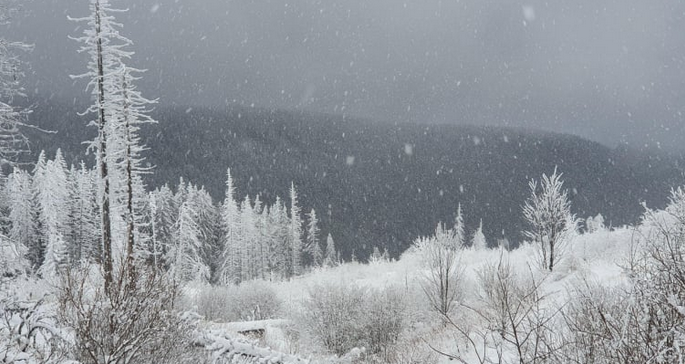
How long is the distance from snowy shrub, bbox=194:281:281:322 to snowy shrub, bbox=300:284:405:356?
25.7ft

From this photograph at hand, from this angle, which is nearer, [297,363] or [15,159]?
[297,363]

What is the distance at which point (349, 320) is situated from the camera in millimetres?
17109

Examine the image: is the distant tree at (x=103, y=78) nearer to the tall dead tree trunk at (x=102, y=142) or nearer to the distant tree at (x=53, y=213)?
the tall dead tree trunk at (x=102, y=142)

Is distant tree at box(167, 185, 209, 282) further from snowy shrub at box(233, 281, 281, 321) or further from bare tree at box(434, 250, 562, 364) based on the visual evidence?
bare tree at box(434, 250, 562, 364)

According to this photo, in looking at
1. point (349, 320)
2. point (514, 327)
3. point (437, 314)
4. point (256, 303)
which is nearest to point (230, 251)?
point (256, 303)

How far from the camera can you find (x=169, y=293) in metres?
7.73

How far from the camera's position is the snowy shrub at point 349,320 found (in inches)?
666

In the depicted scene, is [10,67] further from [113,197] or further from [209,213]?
[209,213]

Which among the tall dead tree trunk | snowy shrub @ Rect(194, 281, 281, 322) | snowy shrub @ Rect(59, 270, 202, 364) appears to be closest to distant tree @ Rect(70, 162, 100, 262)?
snowy shrub @ Rect(194, 281, 281, 322)

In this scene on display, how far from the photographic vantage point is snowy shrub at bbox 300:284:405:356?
16.9 metres

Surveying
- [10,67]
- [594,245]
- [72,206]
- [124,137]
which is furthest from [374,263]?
[72,206]

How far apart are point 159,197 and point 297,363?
153ft

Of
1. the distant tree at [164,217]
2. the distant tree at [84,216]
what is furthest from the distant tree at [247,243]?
the distant tree at [84,216]

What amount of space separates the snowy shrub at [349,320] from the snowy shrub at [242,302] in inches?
308
